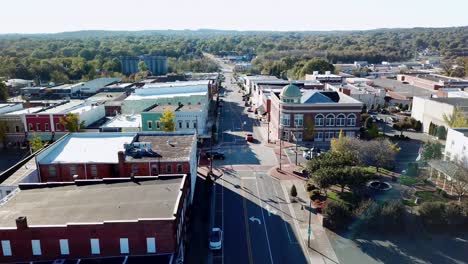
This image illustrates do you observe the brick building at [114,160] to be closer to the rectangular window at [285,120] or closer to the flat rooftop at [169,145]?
the flat rooftop at [169,145]

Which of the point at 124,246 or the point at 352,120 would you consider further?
the point at 352,120

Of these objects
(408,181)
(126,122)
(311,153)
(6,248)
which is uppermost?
(126,122)

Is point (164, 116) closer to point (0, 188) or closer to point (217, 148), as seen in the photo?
point (217, 148)

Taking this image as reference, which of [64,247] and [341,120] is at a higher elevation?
[341,120]

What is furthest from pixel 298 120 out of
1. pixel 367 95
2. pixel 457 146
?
pixel 367 95

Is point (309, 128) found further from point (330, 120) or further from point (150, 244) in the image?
point (150, 244)
